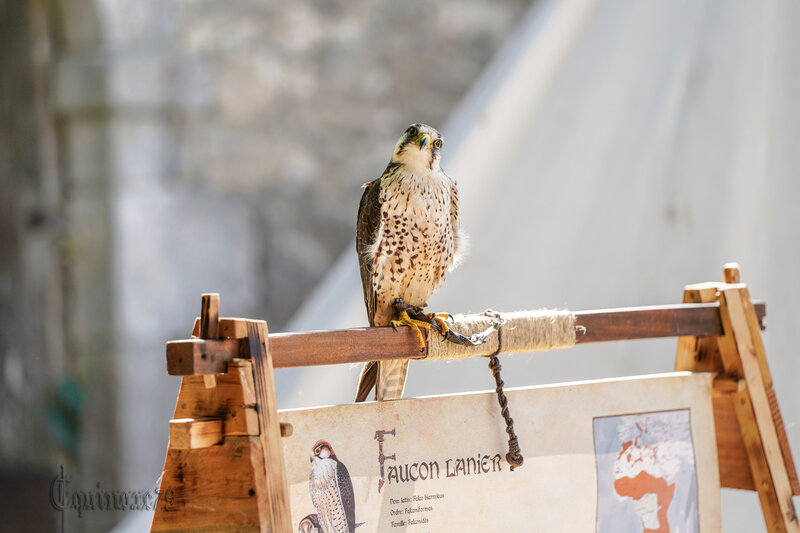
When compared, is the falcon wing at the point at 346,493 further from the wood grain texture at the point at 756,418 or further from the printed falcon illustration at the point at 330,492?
the wood grain texture at the point at 756,418

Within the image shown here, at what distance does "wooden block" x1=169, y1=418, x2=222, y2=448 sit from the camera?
0.88m

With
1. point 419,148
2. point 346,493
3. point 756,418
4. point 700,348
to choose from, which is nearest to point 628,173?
point 700,348

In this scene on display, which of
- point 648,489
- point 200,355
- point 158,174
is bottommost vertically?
point 648,489

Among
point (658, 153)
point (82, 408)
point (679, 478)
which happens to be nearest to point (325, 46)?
point (658, 153)

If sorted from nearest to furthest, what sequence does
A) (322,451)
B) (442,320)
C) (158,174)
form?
(322,451) < (442,320) < (158,174)

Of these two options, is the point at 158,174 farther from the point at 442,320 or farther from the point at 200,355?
the point at 200,355

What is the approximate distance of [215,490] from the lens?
92cm

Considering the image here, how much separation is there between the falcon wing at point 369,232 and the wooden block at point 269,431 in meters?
0.30

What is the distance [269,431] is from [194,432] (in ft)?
0.26

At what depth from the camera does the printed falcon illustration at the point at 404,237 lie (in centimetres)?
115

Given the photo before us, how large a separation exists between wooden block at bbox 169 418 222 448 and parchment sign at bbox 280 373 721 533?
0.30ft

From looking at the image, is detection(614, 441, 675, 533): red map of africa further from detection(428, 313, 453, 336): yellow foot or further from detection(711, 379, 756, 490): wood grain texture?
detection(428, 313, 453, 336): yellow foot

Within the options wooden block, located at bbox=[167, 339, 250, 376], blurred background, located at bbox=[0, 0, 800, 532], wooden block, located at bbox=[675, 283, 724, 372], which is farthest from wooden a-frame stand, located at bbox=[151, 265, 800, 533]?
blurred background, located at bbox=[0, 0, 800, 532]

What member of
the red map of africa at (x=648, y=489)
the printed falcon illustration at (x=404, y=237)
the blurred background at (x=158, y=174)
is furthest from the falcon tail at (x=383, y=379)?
the blurred background at (x=158, y=174)
